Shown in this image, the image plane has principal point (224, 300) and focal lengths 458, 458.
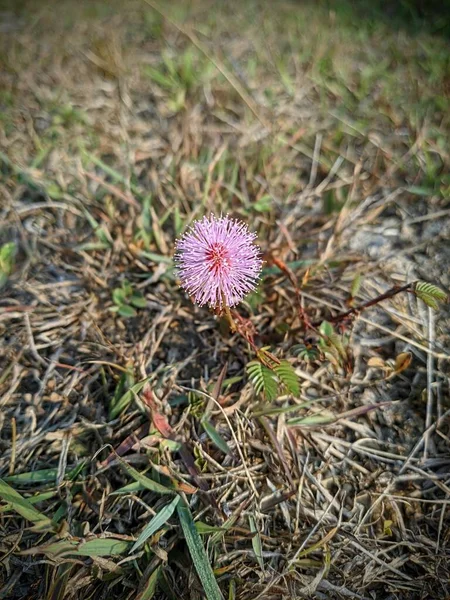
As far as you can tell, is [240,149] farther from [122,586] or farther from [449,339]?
[122,586]

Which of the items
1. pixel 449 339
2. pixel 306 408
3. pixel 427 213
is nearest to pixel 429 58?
pixel 427 213

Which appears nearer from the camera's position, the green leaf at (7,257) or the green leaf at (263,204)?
the green leaf at (7,257)

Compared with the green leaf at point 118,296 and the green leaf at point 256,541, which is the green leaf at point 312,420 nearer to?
the green leaf at point 256,541

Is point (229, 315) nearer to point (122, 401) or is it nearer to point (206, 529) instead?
point (122, 401)

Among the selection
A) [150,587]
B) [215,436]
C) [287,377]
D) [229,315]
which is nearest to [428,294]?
[287,377]

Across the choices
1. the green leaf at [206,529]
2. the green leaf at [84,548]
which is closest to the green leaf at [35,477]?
the green leaf at [84,548]

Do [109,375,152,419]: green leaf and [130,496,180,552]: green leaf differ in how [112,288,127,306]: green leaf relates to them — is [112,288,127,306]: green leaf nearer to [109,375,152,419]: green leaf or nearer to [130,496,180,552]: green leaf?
[109,375,152,419]: green leaf
